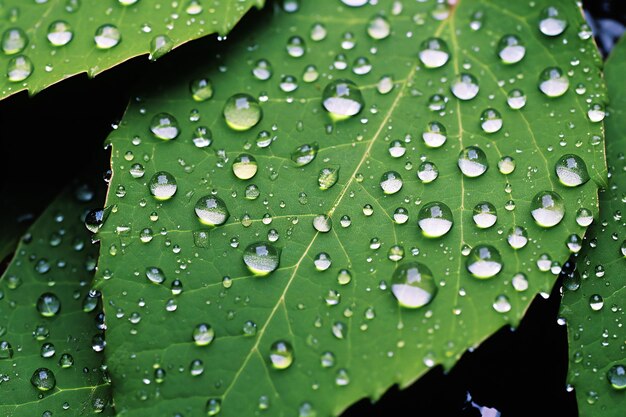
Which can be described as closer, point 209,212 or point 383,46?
point 209,212

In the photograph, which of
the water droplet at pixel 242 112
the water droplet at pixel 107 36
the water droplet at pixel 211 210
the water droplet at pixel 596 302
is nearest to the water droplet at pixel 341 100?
the water droplet at pixel 242 112

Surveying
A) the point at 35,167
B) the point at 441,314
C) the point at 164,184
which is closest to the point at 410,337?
the point at 441,314

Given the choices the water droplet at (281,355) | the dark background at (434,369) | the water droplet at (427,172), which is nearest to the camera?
the water droplet at (281,355)

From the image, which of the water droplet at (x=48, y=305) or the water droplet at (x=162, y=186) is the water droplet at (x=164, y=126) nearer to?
the water droplet at (x=162, y=186)

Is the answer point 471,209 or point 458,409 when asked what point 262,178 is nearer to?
point 471,209

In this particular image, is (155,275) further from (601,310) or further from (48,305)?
(601,310)

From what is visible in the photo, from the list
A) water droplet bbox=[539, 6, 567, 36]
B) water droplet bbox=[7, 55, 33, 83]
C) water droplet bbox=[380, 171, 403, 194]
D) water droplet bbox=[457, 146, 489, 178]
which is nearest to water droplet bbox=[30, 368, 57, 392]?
water droplet bbox=[7, 55, 33, 83]
